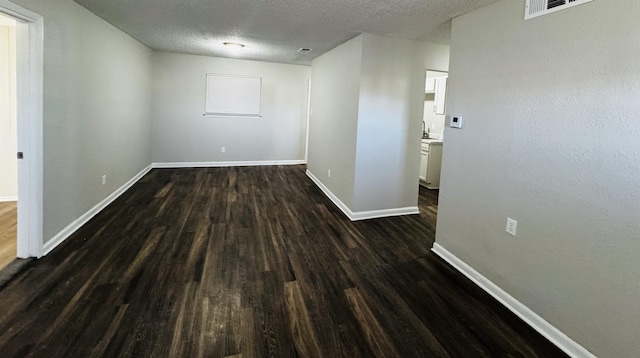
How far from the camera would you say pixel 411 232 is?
405cm

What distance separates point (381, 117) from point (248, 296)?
277 centimetres

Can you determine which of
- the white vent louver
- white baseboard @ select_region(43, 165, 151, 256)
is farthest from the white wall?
the white vent louver

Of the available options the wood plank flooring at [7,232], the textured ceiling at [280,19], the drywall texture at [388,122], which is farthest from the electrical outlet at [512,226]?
the wood plank flooring at [7,232]

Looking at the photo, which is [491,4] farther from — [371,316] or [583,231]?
[371,316]

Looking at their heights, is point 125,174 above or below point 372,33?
below

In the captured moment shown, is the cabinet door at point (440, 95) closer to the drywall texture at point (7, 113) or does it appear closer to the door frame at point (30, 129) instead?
the door frame at point (30, 129)

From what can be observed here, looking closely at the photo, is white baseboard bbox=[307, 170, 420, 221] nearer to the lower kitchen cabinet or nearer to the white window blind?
the lower kitchen cabinet

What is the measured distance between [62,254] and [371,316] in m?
2.75

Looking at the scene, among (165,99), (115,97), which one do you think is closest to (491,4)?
(115,97)

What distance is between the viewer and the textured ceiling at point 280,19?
3051 millimetres

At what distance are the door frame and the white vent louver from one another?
3719mm

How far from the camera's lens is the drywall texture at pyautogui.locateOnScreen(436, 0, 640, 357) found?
184 cm

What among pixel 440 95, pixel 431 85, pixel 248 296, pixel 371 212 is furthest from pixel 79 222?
pixel 431 85

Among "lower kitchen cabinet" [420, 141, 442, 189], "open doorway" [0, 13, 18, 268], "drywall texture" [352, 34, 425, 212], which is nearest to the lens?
"open doorway" [0, 13, 18, 268]
